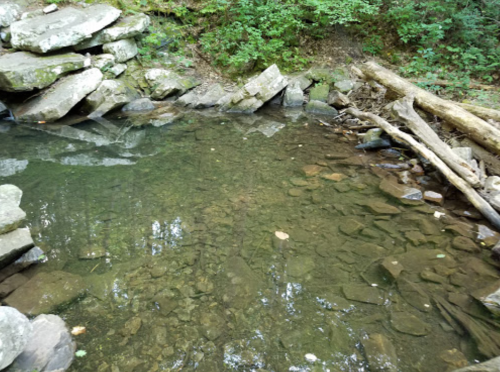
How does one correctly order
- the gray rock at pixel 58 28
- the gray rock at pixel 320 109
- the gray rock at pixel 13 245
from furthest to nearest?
the gray rock at pixel 320 109
the gray rock at pixel 58 28
the gray rock at pixel 13 245

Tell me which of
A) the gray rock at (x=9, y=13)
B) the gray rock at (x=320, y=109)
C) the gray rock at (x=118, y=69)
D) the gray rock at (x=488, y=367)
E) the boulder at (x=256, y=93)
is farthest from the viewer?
the gray rock at (x=118, y=69)

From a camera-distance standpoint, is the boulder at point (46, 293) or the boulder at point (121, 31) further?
the boulder at point (121, 31)

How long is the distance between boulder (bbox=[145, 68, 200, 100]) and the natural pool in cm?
400

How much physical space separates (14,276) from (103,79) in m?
7.20

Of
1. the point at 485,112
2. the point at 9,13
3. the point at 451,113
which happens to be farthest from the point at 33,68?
the point at 485,112

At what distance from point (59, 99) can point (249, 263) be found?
7.28 metres

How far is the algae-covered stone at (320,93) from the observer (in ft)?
31.1

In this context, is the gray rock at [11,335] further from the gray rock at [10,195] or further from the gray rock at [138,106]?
the gray rock at [138,106]

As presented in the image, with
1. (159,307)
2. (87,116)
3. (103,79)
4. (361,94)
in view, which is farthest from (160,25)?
(159,307)

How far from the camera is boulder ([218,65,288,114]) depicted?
9.24m

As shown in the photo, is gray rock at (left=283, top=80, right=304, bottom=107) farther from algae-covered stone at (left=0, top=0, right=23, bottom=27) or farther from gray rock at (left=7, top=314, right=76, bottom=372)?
gray rock at (left=7, top=314, right=76, bottom=372)

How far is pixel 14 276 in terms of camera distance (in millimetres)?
3229

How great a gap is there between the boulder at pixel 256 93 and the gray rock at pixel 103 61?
3399mm

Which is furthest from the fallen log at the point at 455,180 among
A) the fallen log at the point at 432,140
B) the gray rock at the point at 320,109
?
the gray rock at the point at 320,109
